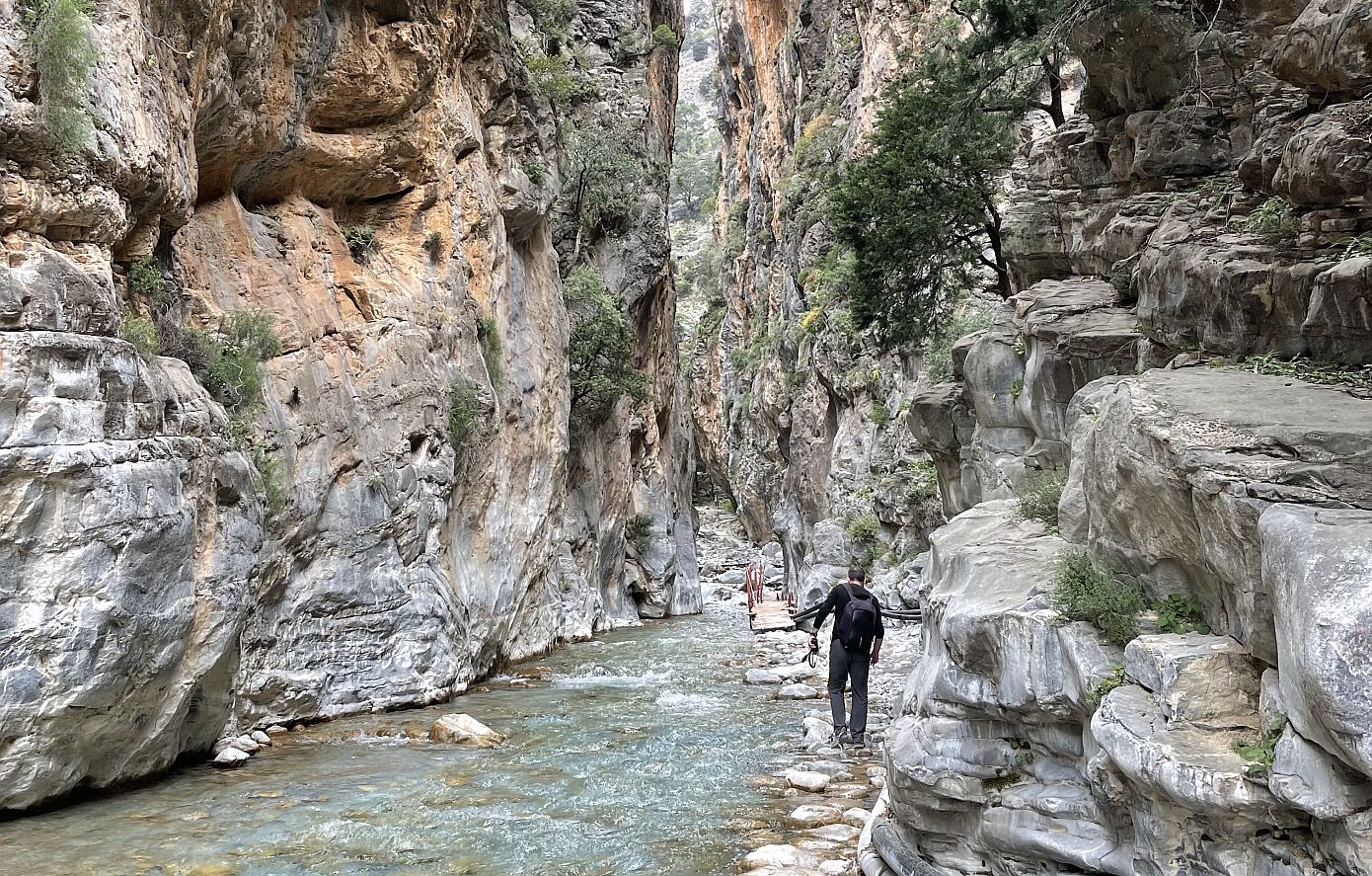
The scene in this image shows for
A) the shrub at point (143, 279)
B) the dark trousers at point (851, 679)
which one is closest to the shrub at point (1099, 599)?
the dark trousers at point (851, 679)

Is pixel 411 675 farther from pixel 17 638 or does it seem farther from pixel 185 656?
pixel 17 638

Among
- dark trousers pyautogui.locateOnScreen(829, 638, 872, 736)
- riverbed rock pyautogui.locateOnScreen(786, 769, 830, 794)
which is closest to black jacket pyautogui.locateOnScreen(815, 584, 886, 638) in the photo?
dark trousers pyautogui.locateOnScreen(829, 638, 872, 736)

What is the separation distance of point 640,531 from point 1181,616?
27625 mm

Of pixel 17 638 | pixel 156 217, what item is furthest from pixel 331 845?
pixel 156 217

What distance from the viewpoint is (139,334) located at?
31.2ft

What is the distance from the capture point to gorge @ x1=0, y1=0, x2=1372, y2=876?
4.75 metres

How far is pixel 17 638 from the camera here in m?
7.34

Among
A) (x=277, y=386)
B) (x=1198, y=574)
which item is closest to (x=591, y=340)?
(x=277, y=386)

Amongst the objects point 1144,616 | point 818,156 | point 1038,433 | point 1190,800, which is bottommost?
point 1190,800

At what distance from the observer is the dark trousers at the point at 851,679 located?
998 cm

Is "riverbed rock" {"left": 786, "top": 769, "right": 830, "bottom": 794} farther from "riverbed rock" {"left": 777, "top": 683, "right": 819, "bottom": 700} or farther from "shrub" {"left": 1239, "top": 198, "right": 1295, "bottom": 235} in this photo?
"shrub" {"left": 1239, "top": 198, "right": 1295, "bottom": 235}

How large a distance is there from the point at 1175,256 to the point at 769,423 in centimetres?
3370

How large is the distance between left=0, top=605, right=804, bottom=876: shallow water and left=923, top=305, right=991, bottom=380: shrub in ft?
27.8

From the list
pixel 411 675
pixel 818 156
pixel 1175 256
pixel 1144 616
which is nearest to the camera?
pixel 1144 616
